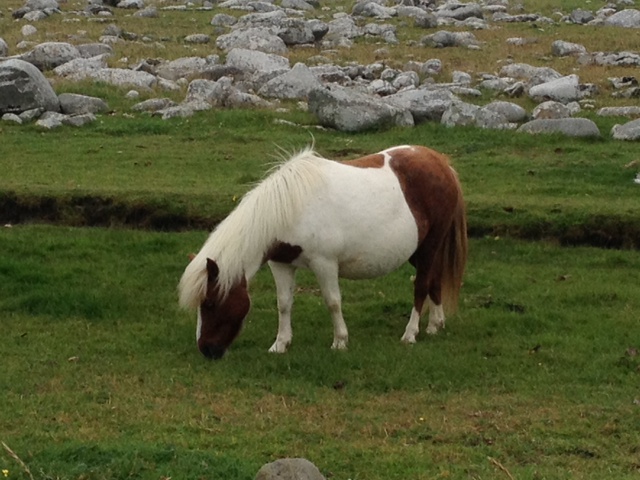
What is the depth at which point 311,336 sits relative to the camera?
38.4 feet

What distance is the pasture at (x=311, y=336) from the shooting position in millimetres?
8117

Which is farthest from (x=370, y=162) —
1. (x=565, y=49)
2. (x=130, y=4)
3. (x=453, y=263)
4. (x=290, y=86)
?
(x=130, y=4)

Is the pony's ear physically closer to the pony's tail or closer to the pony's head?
the pony's head

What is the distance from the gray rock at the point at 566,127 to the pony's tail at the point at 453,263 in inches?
389

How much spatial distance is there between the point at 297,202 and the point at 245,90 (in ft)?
54.6

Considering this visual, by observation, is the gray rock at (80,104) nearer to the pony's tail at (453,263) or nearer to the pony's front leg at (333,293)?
the pony's tail at (453,263)

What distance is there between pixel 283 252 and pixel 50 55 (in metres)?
22.7

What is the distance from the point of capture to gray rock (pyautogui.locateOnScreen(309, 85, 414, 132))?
882 inches

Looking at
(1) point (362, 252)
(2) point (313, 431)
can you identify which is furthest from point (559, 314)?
(2) point (313, 431)

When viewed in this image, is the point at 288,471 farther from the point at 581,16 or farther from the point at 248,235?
the point at 581,16

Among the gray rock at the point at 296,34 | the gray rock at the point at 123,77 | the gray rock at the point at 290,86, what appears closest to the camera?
the gray rock at the point at 290,86

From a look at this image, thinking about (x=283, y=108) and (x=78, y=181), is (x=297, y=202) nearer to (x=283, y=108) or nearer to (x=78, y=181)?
(x=78, y=181)

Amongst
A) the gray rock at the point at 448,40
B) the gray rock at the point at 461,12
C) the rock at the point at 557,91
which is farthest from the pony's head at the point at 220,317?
the gray rock at the point at 461,12

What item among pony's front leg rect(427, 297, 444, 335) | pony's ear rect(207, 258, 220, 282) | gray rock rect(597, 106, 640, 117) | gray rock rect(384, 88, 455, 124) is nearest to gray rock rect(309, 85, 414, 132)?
gray rock rect(384, 88, 455, 124)
